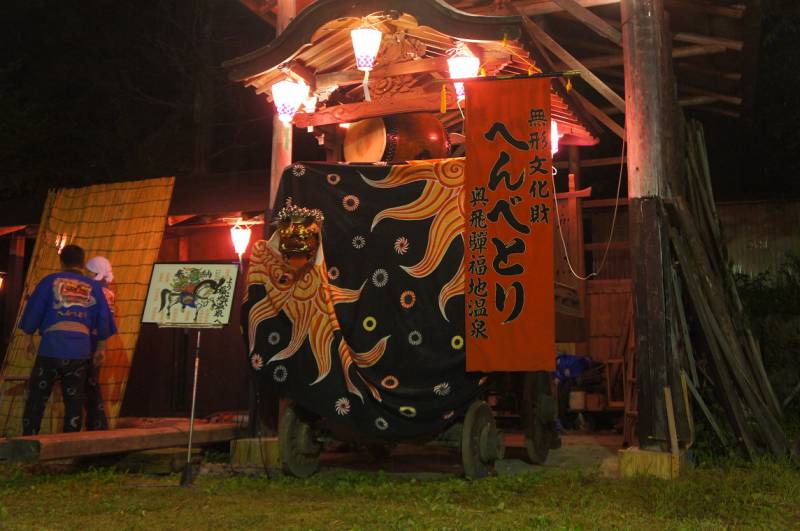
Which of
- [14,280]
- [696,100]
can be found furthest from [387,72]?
[14,280]

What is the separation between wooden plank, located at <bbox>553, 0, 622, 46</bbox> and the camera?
8.26m

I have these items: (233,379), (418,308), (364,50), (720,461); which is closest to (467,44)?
(364,50)

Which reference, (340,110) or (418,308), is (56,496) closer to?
(418,308)

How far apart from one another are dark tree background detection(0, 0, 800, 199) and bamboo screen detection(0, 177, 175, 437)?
998 cm

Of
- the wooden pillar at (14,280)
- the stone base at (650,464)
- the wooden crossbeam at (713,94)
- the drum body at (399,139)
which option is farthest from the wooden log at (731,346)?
the wooden pillar at (14,280)

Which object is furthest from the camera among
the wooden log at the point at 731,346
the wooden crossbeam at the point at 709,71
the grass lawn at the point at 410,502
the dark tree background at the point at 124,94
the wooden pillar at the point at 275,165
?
the dark tree background at the point at 124,94

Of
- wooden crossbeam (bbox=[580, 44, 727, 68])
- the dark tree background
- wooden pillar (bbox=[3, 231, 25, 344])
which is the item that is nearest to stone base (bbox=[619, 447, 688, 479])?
wooden crossbeam (bbox=[580, 44, 727, 68])

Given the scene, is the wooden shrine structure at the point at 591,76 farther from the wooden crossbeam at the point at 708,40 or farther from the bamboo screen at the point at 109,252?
the bamboo screen at the point at 109,252

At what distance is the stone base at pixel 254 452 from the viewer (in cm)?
811

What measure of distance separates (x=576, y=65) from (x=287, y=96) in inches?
131

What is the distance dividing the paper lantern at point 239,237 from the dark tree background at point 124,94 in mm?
9645

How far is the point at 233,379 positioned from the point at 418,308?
5.86 m

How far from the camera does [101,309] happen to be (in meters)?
8.64

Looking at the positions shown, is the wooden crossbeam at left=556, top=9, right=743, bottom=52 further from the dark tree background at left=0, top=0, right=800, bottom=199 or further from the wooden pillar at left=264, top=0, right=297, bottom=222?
the dark tree background at left=0, top=0, right=800, bottom=199
